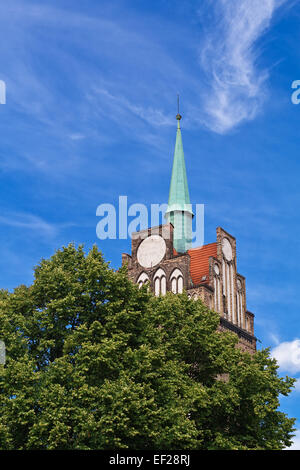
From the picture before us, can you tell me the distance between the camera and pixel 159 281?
4372cm

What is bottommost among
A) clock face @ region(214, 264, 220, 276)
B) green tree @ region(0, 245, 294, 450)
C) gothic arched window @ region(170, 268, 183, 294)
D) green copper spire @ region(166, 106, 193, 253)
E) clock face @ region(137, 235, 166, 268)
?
green tree @ region(0, 245, 294, 450)

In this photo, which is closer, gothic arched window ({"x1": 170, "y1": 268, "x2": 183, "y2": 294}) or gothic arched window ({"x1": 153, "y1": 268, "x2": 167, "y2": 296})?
gothic arched window ({"x1": 170, "y1": 268, "x2": 183, "y2": 294})

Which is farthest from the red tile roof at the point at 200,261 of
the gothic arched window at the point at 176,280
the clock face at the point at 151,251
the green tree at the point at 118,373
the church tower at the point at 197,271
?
the green tree at the point at 118,373

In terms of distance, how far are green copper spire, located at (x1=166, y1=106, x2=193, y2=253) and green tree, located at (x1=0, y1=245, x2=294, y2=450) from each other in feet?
58.7

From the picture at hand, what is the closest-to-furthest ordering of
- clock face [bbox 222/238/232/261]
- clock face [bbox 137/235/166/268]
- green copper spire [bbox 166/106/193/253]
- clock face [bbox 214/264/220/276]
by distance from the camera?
clock face [bbox 214/264/220/276], clock face [bbox 137/235/166/268], clock face [bbox 222/238/232/261], green copper spire [bbox 166/106/193/253]

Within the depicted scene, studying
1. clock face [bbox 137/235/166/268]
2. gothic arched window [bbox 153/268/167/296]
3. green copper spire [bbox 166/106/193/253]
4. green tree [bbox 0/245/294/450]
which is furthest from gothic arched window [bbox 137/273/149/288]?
green tree [bbox 0/245/294/450]

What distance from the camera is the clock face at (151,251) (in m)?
44.6

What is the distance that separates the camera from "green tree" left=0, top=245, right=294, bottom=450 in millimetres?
21938

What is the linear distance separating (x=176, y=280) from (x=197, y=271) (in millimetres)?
1748

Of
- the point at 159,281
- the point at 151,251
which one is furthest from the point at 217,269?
the point at 151,251

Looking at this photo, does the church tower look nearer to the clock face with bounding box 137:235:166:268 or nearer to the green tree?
the clock face with bounding box 137:235:166:268

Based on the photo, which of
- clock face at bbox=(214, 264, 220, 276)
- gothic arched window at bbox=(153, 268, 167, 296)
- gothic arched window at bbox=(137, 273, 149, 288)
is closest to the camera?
gothic arched window at bbox=(153, 268, 167, 296)

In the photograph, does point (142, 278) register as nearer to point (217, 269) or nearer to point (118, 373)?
point (217, 269)
